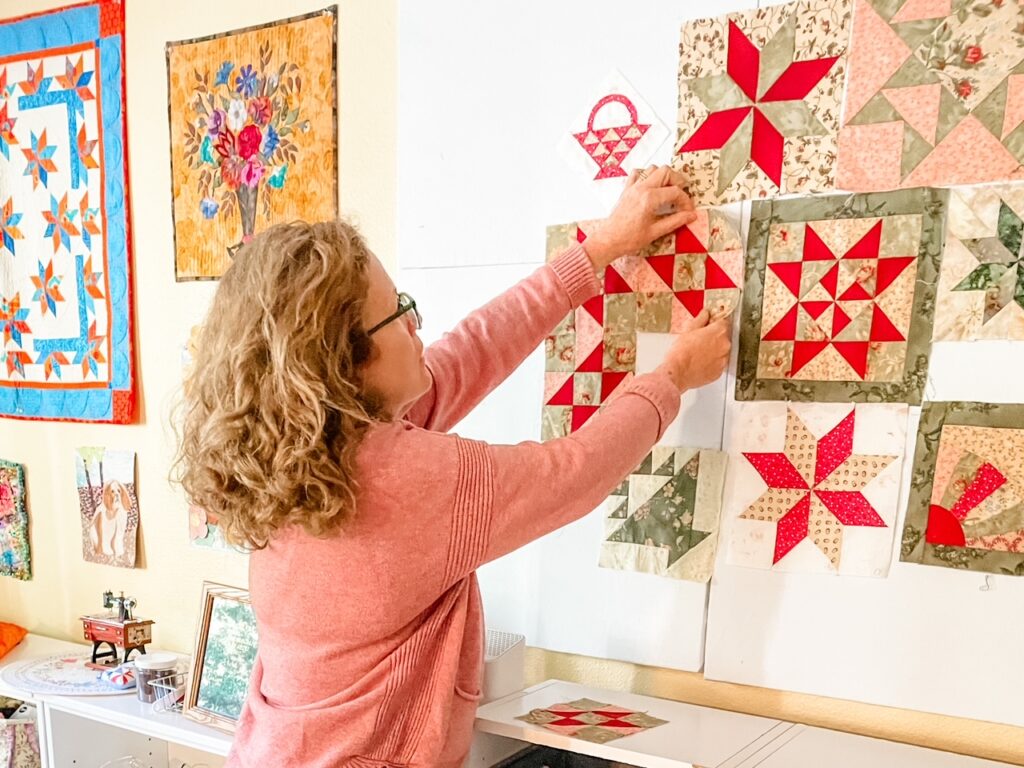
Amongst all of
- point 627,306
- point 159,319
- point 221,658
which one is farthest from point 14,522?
point 627,306

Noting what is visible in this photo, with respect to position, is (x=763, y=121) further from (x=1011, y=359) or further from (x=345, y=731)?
(x=345, y=731)

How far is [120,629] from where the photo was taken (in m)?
1.81

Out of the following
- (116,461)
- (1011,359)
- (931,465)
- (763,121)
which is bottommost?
(116,461)

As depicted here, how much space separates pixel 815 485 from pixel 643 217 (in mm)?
456

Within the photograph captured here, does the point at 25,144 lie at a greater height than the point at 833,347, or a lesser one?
greater

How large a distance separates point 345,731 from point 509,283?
0.75 metres

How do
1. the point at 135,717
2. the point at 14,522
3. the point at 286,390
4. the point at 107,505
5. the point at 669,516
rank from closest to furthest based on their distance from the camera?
1. the point at 286,390
2. the point at 669,516
3. the point at 135,717
4. the point at 107,505
5. the point at 14,522

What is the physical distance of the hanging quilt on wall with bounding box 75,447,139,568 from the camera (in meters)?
1.99

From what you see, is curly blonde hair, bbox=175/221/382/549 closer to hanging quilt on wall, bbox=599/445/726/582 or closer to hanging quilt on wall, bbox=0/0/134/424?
hanging quilt on wall, bbox=599/445/726/582

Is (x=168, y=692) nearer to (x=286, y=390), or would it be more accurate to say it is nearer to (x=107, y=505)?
(x=107, y=505)

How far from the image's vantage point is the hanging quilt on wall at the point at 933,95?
1083mm

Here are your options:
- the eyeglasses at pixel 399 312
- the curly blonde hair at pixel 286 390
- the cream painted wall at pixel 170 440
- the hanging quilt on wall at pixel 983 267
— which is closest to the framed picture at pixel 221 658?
the cream painted wall at pixel 170 440

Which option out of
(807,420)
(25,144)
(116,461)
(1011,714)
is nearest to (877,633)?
(1011,714)

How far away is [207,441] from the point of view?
976mm
